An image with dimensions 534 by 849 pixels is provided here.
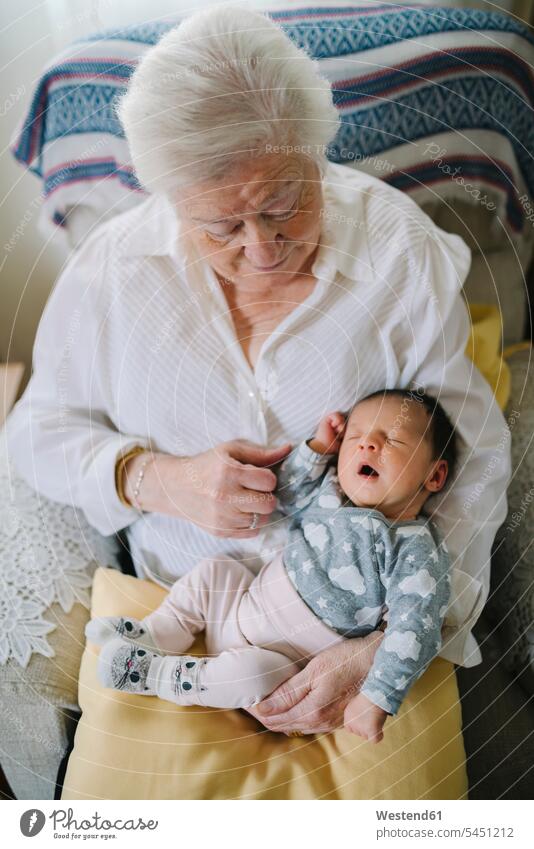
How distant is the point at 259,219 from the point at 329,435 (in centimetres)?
21

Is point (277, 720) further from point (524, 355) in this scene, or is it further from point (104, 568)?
point (524, 355)

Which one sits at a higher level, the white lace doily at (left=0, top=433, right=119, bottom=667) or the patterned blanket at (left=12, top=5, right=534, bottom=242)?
the patterned blanket at (left=12, top=5, right=534, bottom=242)

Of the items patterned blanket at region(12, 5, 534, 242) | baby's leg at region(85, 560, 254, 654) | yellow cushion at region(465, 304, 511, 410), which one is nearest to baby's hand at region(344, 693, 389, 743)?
baby's leg at region(85, 560, 254, 654)

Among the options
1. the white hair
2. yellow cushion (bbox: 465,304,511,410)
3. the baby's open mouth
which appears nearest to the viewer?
the white hair

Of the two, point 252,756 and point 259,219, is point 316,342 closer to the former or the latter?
point 259,219

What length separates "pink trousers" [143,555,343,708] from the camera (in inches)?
24.3

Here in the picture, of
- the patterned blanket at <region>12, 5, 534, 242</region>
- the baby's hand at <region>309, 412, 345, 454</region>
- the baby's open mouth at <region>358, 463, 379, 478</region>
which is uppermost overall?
the patterned blanket at <region>12, 5, 534, 242</region>

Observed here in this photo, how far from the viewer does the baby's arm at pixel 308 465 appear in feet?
2.13

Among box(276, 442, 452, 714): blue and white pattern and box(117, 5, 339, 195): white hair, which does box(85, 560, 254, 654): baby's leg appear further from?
box(117, 5, 339, 195): white hair

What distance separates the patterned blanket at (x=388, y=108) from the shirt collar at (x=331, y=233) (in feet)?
0.09

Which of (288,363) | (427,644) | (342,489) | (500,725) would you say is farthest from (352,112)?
(500,725)
